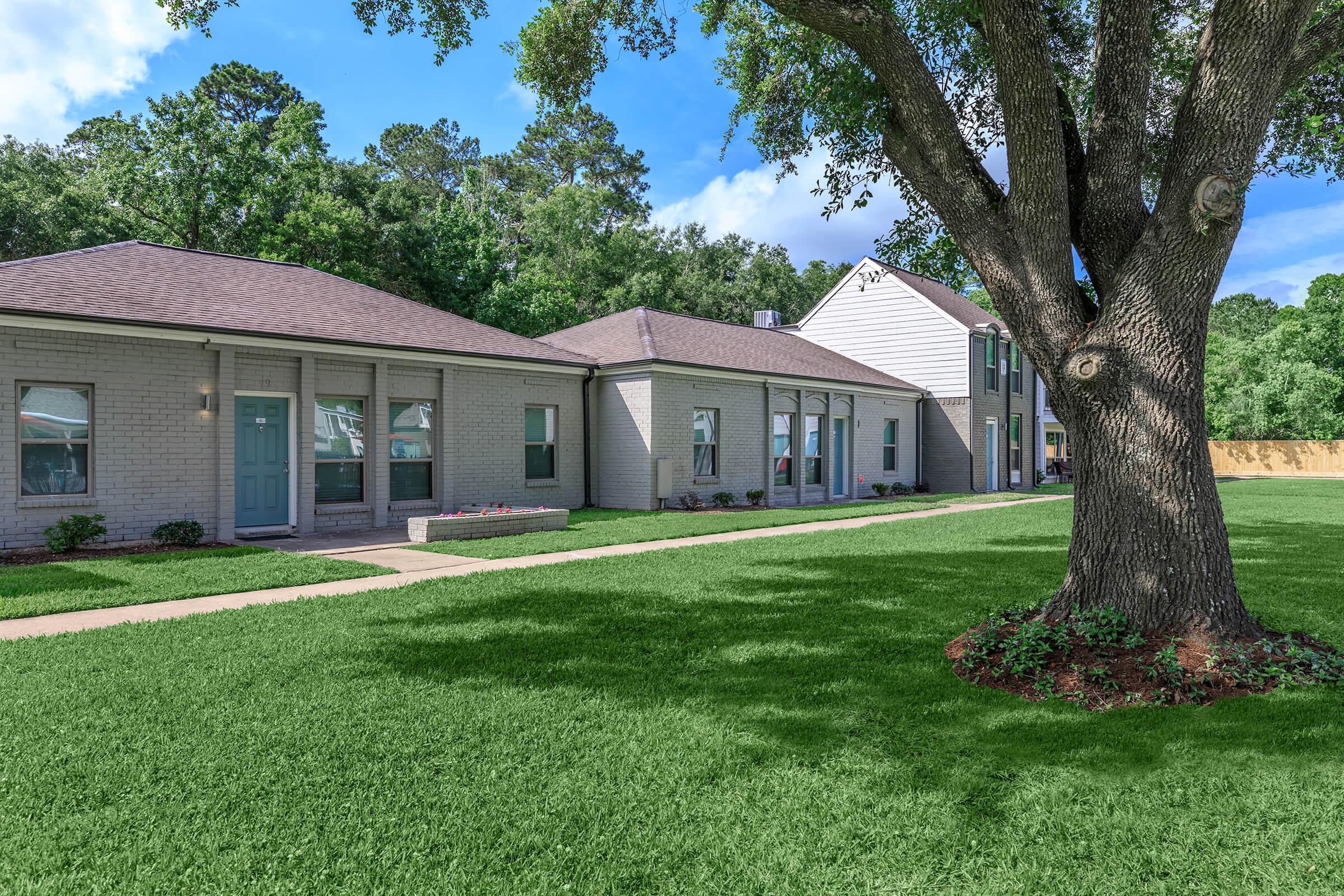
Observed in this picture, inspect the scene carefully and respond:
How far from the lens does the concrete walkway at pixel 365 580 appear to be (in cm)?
668

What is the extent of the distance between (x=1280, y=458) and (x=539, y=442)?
42.5 metres

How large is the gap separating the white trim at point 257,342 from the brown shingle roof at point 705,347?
2.69m

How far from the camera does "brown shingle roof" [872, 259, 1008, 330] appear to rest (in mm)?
26297

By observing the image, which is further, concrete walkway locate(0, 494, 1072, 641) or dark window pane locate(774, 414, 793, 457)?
dark window pane locate(774, 414, 793, 457)

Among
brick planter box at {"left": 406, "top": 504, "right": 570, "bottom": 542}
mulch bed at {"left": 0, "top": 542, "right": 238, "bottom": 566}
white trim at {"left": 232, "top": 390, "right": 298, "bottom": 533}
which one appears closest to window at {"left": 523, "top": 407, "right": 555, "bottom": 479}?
brick planter box at {"left": 406, "top": 504, "right": 570, "bottom": 542}

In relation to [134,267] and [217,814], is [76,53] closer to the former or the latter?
[134,267]

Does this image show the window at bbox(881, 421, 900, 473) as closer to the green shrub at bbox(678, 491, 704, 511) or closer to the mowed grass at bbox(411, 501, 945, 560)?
the mowed grass at bbox(411, 501, 945, 560)

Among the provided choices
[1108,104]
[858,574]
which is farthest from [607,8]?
[858,574]

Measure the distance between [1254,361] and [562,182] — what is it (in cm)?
4266

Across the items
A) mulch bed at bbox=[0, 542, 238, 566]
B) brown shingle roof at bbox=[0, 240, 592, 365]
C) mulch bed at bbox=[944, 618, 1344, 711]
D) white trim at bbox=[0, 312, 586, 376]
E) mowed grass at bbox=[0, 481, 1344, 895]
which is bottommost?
mowed grass at bbox=[0, 481, 1344, 895]

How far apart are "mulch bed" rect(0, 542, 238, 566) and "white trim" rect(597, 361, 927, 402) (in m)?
8.81

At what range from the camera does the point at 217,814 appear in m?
3.22

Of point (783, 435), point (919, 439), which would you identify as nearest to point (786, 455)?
point (783, 435)

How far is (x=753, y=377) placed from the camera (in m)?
19.6
